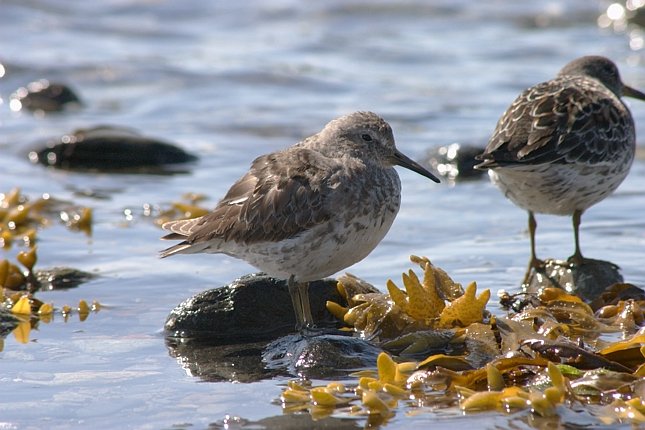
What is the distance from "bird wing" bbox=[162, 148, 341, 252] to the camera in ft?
17.4

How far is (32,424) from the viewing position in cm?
437

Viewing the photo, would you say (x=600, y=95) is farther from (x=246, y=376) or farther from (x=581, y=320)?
(x=246, y=376)

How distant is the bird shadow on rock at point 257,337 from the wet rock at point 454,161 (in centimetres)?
391

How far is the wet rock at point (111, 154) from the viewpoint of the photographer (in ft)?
33.3

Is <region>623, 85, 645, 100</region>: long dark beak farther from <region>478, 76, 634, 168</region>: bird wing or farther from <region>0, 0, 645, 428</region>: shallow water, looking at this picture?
<region>478, 76, 634, 168</region>: bird wing

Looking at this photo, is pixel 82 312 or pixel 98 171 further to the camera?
pixel 98 171

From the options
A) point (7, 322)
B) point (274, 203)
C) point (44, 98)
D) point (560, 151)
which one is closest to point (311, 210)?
point (274, 203)

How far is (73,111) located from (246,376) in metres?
8.44

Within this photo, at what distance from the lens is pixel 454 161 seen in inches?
388

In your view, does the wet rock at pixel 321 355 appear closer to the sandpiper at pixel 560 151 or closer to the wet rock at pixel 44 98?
the sandpiper at pixel 560 151

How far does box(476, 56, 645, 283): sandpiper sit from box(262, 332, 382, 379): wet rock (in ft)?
5.80

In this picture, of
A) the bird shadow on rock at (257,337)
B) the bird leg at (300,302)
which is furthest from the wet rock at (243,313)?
the bird leg at (300,302)

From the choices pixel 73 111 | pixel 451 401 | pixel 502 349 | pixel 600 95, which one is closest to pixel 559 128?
pixel 600 95

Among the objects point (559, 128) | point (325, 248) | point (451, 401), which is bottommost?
point (451, 401)
